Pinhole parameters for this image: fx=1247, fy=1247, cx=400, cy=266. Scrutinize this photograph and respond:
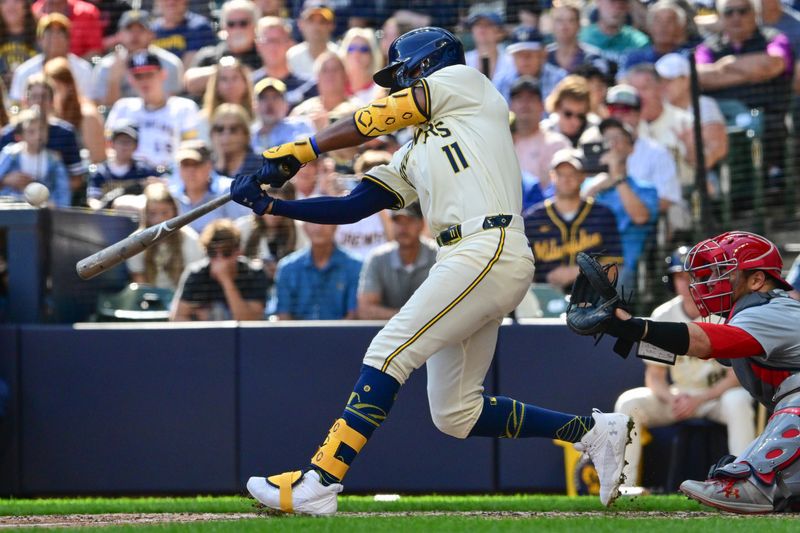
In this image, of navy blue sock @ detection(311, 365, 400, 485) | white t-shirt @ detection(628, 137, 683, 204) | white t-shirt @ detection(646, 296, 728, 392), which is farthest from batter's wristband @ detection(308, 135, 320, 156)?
white t-shirt @ detection(628, 137, 683, 204)

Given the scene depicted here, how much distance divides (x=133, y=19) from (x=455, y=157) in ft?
21.1

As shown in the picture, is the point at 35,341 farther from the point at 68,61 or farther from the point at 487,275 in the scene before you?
the point at 487,275

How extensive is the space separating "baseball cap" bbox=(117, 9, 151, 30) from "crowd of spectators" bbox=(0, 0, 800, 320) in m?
0.04

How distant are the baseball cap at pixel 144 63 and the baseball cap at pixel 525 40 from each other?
9.31 ft

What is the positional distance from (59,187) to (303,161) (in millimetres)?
4625

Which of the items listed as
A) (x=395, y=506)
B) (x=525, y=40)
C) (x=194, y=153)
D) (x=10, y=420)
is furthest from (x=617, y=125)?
(x=10, y=420)

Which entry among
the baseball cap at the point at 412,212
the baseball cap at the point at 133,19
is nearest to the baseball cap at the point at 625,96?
the baseball cap at the point at 412,212

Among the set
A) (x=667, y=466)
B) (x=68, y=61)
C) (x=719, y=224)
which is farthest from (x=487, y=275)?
(x=68, y=61)

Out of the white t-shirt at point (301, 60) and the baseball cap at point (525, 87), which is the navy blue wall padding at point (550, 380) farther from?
the white t-shirt at point (301, 60)

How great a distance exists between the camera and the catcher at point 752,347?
4445mm

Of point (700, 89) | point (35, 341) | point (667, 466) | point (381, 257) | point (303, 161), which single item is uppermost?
point (700, 89)

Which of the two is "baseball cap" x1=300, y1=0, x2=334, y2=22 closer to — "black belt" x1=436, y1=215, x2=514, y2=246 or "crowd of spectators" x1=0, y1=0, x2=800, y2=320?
"crowd of spectators" x1=0, y1=0, x2=800, y2=320

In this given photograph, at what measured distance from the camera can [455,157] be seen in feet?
15.6

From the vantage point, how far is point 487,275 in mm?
4645
